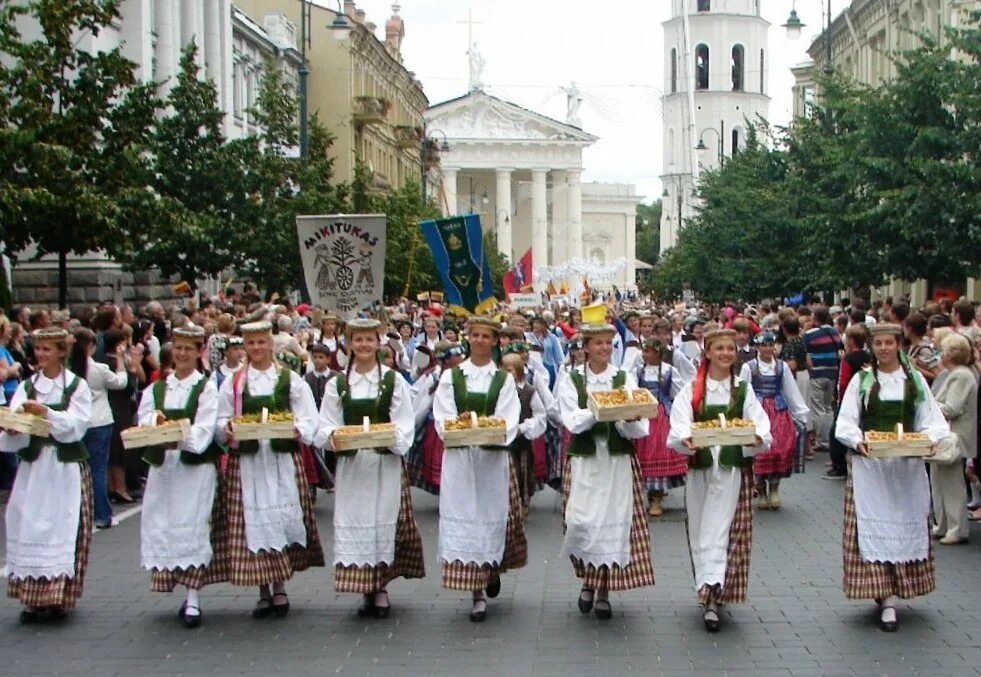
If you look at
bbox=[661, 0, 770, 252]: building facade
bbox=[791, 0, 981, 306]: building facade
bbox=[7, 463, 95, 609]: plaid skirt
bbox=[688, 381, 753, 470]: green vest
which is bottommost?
bbox=[7, 463, 95, 609]: plaid skirt

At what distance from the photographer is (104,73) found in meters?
19.8

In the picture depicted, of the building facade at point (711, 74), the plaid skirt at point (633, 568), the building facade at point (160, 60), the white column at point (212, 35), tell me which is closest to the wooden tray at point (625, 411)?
the plaid skirt at point (633, 568)

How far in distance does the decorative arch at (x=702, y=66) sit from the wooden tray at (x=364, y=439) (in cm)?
10969

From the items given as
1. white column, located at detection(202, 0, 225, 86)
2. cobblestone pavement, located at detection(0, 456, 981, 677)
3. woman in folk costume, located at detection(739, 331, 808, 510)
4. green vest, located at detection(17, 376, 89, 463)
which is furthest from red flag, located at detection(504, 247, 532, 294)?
green vest, located at detection(17, 376, 89, 463)

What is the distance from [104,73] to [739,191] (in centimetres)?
2460

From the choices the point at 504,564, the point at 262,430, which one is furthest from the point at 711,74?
the point at 262,430

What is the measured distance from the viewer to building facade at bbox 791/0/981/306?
39.1 metres

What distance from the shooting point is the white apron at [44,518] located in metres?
9.66

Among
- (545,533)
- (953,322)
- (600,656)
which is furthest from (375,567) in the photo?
(953,322)

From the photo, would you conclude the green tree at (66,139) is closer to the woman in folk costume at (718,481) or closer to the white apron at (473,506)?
the white apron at (473,506)

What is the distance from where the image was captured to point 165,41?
112ft

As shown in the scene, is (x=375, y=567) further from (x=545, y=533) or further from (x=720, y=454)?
(x=545, y=533)

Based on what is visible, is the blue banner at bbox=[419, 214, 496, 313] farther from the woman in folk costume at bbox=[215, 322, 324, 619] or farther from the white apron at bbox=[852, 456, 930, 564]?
the white apron at bbox=[852, 456, 930, 564]

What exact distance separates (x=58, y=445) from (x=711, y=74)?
4330 inches
